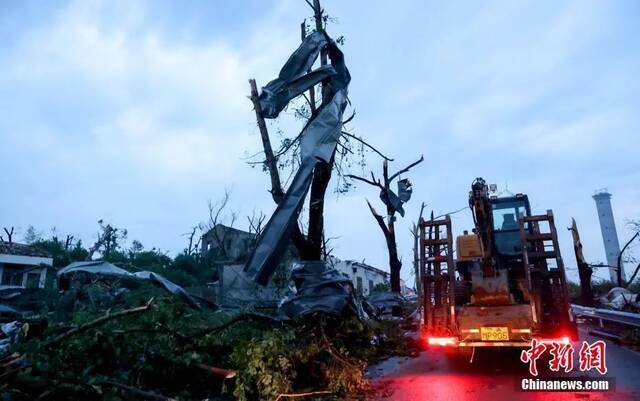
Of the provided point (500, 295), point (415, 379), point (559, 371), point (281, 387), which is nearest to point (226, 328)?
point (281, 387)

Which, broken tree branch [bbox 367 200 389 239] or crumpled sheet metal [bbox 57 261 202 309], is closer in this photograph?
crumpled sheet metal [bbox 57 261 202 309]

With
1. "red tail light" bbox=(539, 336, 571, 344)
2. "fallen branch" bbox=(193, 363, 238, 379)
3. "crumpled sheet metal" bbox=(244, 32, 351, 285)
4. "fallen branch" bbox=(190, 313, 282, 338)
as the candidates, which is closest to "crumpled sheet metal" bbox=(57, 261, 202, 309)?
"fallen branch" bbox=(190, 313, 282, 338)

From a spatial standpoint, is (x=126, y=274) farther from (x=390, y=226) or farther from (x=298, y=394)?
(x=390, y=226)

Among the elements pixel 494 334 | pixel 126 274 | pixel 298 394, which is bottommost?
pixel 298 394

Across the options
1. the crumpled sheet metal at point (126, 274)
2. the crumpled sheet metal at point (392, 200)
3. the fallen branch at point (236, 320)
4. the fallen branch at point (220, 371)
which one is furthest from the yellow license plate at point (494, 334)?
the crumpled sheet metal at point (392, 200)

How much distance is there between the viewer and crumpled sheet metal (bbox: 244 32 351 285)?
5266 millimetres

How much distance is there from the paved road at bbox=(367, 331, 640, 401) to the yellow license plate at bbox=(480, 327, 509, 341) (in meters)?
0.61

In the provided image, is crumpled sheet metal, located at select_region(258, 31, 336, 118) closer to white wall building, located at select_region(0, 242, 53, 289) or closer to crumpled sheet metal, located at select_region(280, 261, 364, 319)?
crumpled sheet metal, located at select_region(280, 261, 364, 319)

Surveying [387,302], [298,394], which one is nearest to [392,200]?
[387,302]

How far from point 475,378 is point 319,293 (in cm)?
302

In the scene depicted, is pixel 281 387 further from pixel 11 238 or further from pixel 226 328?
pixel 11 238

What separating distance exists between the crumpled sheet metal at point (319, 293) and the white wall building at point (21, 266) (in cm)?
2471

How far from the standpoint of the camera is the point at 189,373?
5461mm

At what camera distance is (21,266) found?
25891mm
